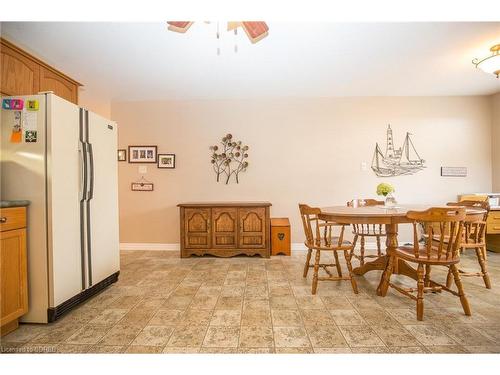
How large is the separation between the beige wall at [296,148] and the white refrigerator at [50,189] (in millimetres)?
2108

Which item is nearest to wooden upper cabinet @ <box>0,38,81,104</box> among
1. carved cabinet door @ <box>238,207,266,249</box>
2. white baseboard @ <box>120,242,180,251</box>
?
white baseboard @ <box>120,242,180,251</box>

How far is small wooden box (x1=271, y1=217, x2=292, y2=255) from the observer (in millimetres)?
3793

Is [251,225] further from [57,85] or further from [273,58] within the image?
[57,85]

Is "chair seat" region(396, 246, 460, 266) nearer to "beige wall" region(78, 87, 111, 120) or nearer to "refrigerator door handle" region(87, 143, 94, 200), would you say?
"refrigerator door handle" region(87, 143, 94, 200)

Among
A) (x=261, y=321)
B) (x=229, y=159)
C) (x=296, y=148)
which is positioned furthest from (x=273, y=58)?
(x=261, y=321)

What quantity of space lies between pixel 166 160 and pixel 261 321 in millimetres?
3224

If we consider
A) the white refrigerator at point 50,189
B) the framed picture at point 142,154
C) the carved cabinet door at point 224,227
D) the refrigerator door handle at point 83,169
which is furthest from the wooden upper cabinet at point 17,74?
the carved cabinet door at point 224,227

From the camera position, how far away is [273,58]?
285 cm

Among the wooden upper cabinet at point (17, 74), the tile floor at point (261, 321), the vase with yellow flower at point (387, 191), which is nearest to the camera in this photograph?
the tile floor at point (261, 321)

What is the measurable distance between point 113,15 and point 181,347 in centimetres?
191

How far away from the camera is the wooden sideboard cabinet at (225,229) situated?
3.71 meters

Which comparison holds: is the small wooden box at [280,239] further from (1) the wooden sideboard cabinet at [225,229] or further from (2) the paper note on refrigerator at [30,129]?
(2) the paper note on refrigerator at [30,129]

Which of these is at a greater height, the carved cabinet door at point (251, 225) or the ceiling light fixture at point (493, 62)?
the ceiling light fixture at point (493, 62)
